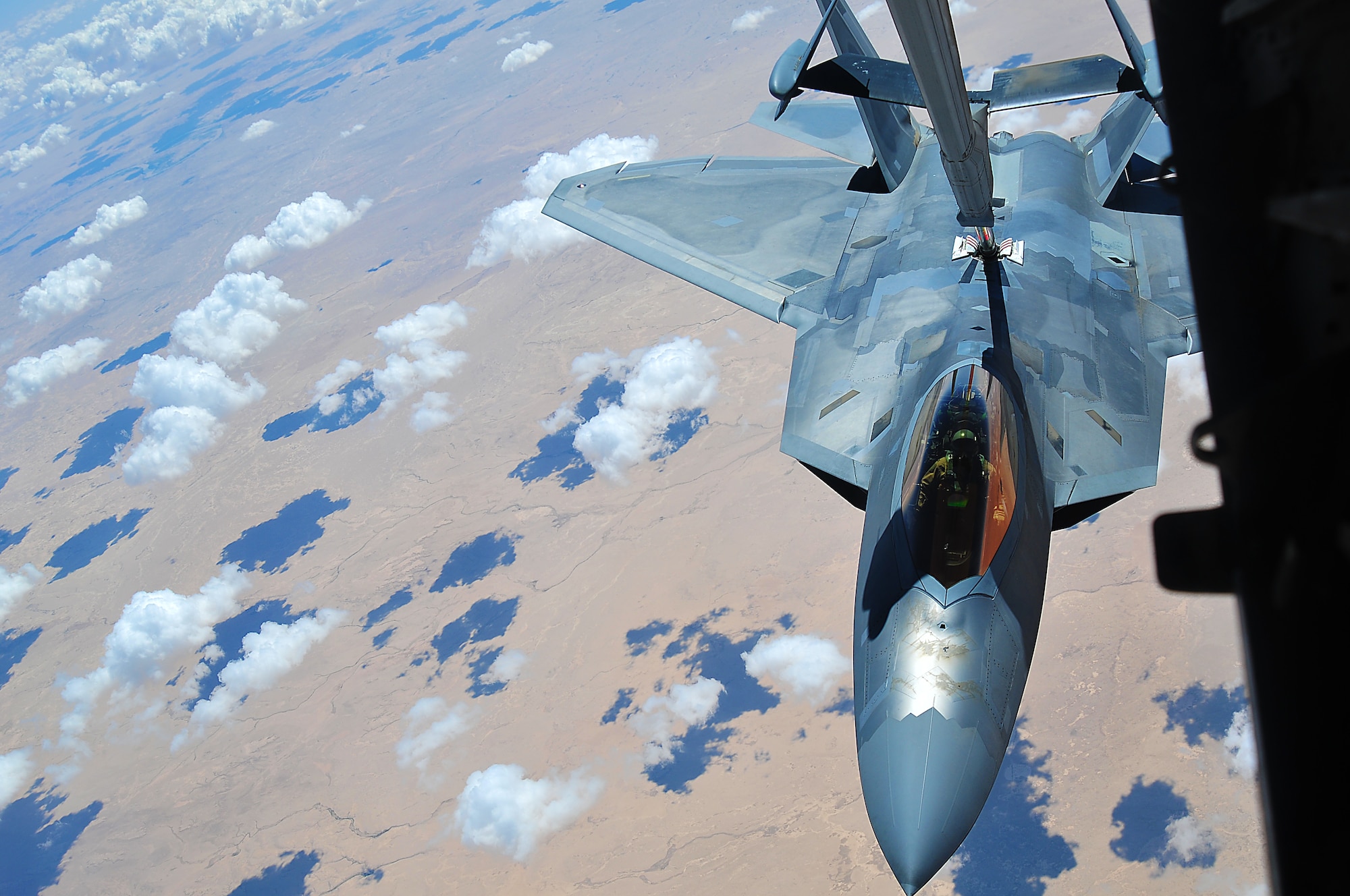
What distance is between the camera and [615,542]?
80.0 m

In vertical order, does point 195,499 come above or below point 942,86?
below

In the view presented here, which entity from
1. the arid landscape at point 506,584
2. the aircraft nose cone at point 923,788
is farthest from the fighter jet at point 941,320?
the arid landscape at point 506,584

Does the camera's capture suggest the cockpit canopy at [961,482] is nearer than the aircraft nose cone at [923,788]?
No

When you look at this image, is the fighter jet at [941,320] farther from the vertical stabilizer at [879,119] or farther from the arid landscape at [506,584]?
the arid landscape at [506,584]

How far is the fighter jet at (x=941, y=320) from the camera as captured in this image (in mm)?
9516

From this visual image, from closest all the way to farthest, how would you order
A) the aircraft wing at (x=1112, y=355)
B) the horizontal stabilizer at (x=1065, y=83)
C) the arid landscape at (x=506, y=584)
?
the horizontal stabilizer at (x=1065, y=83) < the aircraft wing at (x=1112, y=355) < the arid landscape at (x=506, y=584)

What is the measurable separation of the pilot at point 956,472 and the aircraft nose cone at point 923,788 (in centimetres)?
274

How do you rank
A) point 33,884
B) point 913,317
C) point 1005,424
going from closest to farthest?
point 1005,424 → point 913,317 → point 33,884

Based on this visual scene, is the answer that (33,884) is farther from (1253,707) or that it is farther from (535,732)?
(1253,707)

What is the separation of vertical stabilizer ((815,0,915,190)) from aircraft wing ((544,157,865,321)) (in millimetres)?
1597

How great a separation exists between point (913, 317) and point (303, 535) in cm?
9866

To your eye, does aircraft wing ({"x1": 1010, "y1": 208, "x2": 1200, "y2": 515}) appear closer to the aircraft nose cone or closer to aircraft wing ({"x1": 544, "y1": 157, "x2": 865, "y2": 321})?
the aircraft nose cone

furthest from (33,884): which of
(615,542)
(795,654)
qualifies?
(795,654)

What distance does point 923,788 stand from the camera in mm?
8930
